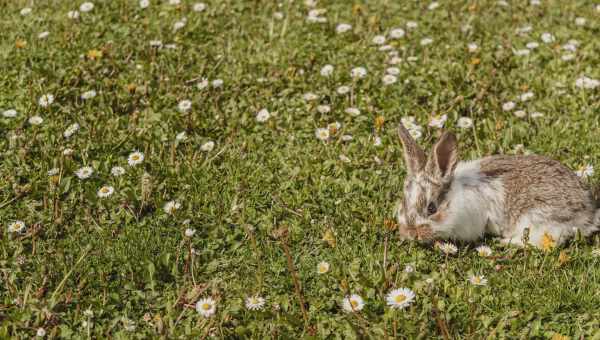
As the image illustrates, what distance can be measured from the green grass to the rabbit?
0.47 feet

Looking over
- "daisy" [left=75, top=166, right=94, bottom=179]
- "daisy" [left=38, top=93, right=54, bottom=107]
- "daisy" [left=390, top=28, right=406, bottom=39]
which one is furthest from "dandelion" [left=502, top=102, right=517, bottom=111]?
"daisy" [left=38, top=93, right=54, bottom=107]

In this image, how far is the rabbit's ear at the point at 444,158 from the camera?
467cm

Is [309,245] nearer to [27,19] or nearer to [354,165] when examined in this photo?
[354,165]

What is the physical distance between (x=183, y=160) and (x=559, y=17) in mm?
4349

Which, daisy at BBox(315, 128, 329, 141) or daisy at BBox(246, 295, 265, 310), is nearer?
daisy at BBox(246, 295, 265, 310)

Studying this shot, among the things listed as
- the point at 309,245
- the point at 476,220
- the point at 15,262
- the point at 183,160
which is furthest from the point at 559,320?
the point at 15,262

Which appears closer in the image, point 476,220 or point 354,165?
point 476,220

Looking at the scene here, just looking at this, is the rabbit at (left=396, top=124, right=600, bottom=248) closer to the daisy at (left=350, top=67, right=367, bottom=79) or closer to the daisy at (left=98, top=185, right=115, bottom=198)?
Answer: the daisy at (left=350, top=67, right=367, bottom=79)

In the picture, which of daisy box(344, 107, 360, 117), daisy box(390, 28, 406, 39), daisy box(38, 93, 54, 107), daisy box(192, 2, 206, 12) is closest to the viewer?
daisy box(38, 93, 54, 107)

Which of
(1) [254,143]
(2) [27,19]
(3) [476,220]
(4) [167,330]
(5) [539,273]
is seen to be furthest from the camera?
(2) [27,19]

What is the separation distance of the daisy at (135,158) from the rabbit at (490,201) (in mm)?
1966

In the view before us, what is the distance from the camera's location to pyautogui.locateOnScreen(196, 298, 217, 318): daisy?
13.5 ft

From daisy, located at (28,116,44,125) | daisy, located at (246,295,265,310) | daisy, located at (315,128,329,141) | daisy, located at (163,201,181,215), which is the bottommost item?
daisy, located at (315,128,329,141)

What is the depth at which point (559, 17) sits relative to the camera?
7.54m
